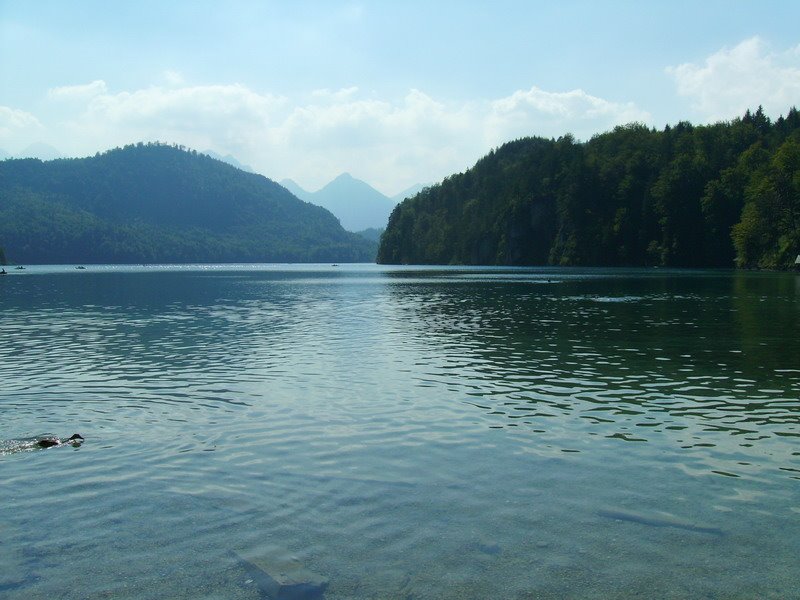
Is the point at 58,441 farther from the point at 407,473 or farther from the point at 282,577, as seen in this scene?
the point at 282,577

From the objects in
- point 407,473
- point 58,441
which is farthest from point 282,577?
point 58,441

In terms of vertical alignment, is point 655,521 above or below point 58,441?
above

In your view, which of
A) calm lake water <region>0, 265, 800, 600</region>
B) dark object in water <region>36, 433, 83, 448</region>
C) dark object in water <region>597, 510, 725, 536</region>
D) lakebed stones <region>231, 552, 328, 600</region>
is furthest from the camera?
dark object in water <region>36, 433, 83, 448</region>

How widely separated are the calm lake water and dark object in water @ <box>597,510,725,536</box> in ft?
0.16

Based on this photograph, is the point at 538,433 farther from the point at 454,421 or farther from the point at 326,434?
the point at 326,434

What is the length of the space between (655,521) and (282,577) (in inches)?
271

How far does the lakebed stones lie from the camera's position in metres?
9.86

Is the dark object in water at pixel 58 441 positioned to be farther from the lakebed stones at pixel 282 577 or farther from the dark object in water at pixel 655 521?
the dark object in water at pixel 655 521

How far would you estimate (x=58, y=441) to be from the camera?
18281mm

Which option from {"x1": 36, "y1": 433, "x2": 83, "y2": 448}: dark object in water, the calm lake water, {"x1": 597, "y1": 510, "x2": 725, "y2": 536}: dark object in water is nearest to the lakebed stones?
the calm lake water

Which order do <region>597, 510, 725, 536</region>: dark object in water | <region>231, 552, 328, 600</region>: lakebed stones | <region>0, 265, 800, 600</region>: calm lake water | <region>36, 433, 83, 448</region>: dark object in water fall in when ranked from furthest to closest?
<region>36, 433, 83, 448</region>: dark object in water → <region>597, 510, 725, 536</region>: dark object in water → <region>0, 265, 800, 600</region>: calm lake water → <region>231, 552, 328, 600</region>: lakebed stones

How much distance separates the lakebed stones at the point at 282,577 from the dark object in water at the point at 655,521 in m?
5.78

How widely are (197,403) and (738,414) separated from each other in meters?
17.7

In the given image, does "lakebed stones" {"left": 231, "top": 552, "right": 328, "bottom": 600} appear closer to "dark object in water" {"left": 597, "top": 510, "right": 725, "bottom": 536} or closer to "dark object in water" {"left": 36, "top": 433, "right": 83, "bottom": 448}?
"dark object in water" {"left": 597, "top": 510, "right": 725, "bottom": 536}
